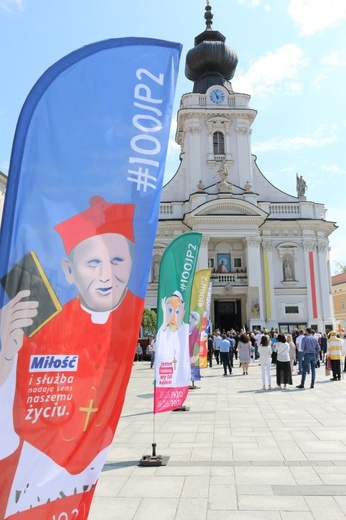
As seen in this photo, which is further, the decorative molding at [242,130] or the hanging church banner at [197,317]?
the decorative molding at [242,130]

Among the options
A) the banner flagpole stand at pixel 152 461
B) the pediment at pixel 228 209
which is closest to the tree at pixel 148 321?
the pediment at pixel 228 209

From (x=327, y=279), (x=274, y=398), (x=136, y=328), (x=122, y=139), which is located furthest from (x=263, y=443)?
(x=327, y=279)

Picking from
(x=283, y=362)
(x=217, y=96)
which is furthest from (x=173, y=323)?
(x=217, y=96)

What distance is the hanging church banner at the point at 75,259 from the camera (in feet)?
7.67

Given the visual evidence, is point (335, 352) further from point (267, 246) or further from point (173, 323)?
point (267, 246)

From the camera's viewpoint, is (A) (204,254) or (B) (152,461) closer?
(B) (152,461)

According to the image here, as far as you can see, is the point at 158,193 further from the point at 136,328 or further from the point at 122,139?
the point at 136,328

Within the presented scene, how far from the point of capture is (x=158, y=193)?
9.59 feet

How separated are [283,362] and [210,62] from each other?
38046 millimetres

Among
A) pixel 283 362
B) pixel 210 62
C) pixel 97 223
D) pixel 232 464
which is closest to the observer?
pixel 97 223

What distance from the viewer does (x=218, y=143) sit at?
146 ft

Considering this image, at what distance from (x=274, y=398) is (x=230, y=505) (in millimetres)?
8383

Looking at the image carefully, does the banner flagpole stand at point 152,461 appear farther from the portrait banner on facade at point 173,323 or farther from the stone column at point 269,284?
the stone column at point 269,284

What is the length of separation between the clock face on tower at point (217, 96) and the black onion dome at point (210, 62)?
1.19 m
